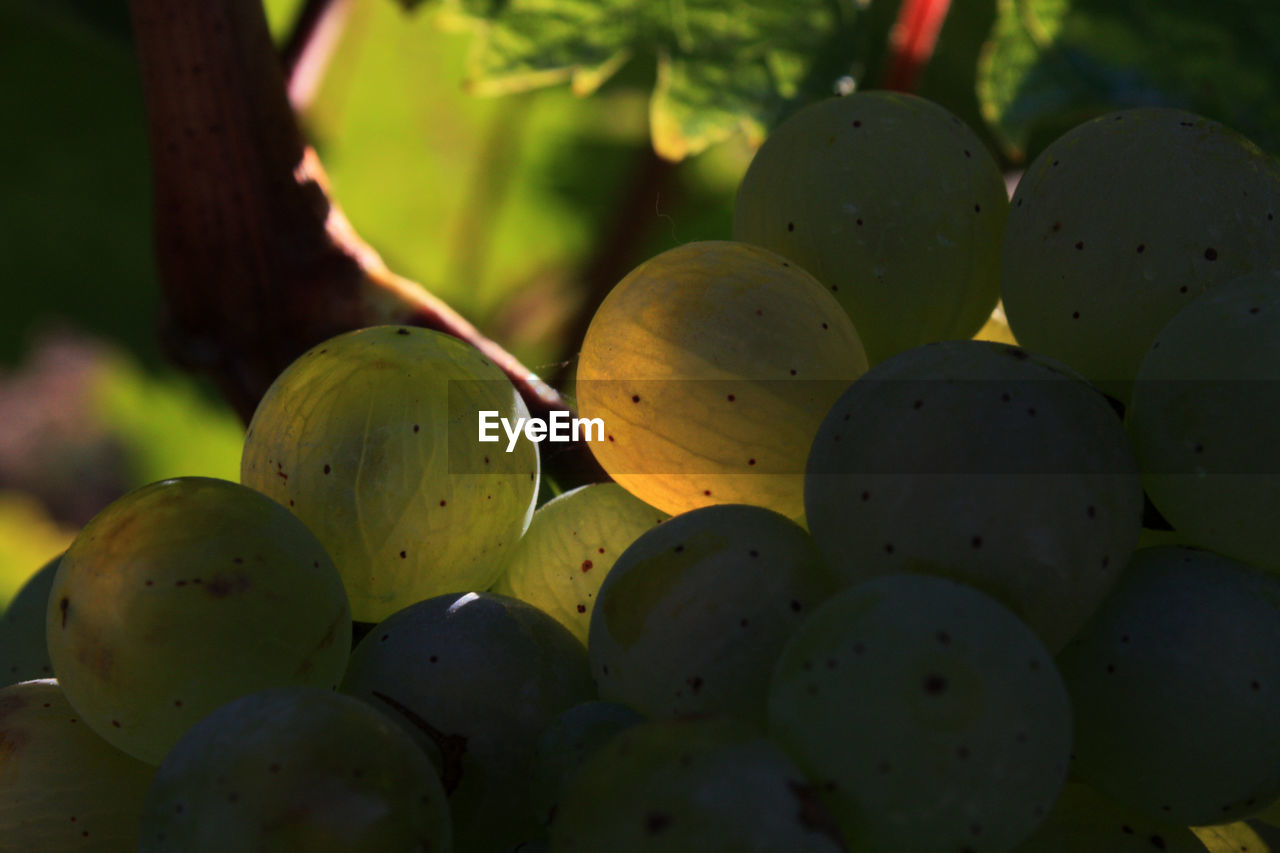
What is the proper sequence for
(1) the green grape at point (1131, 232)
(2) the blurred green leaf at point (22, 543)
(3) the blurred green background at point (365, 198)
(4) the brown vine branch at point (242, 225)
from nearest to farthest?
(1) the green grape at point (1131, 232) → (4) the brown vine branch at point (242, 225) → (2) the blurred green leaf at point (22, 543) → (3) the blurred green background at point (365, 198)

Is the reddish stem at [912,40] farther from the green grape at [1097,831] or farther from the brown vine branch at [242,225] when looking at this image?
the green grape at [1097,831]

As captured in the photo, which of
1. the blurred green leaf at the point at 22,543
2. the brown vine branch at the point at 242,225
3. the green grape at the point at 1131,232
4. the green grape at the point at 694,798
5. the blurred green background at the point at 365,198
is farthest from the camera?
the blurred green background at the point at 365,198

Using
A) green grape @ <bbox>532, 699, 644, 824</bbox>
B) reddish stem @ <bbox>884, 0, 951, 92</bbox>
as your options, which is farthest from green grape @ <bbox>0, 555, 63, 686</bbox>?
reddish stem @ <bbox>884, 0, 951, 92</bbox>

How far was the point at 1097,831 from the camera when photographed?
0.37m

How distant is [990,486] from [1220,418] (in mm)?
98

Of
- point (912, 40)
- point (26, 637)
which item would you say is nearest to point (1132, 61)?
point (912, 40)

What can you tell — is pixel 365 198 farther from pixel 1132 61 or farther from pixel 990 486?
pixel 990 486

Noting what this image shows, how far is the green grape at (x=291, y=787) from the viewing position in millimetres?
306

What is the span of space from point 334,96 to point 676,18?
1.71 ft

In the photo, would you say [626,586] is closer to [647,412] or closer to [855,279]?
[647,412]

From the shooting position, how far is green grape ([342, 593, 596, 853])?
0.38 m

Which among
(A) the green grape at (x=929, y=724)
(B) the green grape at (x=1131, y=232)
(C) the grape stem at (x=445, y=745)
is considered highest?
(B) the green grape at (x=1131, y=232)

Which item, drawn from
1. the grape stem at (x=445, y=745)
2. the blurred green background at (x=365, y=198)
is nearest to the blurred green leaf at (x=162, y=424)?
the blurred green background at (x=365, y=198)

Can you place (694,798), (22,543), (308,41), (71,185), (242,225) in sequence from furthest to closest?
(71,185) → (22,543) → (308,41) → (242,225) → (694,798)
